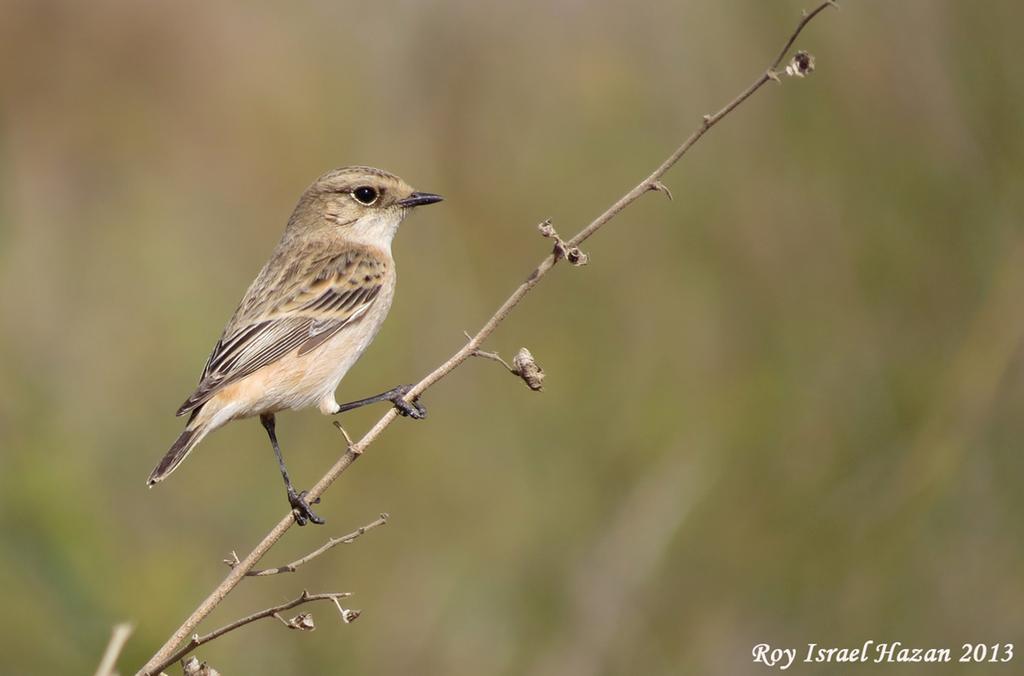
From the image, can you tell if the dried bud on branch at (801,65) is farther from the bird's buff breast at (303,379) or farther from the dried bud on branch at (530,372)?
the bird's buff breast at (303,379)

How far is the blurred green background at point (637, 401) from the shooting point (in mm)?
5262

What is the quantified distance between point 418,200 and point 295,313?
0.84 m

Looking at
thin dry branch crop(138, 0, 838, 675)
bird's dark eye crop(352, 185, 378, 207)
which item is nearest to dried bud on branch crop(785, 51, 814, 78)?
thin dry branch crop(138, 0, 838, 675)

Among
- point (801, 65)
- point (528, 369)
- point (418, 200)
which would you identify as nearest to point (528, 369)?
point (528, 369)

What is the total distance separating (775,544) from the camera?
555 centimetres

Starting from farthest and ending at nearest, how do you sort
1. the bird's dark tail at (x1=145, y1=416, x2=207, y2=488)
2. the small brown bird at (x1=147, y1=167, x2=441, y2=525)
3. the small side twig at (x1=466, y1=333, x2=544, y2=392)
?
the small brown bird at (x1=147, y1=167, x2=441, y2=525), the bird's dark tail at (x1=145, y1=416, x2=207, y2=488), the small side twig at (x1=466, y1=333, x2=544, y2=392)

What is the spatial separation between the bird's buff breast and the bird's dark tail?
0.16 m

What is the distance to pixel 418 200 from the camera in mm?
5684

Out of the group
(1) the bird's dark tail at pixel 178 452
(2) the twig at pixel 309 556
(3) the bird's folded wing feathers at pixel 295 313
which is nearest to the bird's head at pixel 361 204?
(3) the bird's folded wing feathers at pixel 295 313

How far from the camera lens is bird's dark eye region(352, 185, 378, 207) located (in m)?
5.82

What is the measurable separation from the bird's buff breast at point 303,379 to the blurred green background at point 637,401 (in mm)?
916

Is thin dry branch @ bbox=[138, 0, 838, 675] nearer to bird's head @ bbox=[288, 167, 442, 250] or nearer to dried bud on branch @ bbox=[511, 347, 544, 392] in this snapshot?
dried bud on branch @ bbox=[511, 347, 544, 392]

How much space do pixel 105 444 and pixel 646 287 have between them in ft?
9.79

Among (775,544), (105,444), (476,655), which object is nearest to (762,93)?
(775,544)
